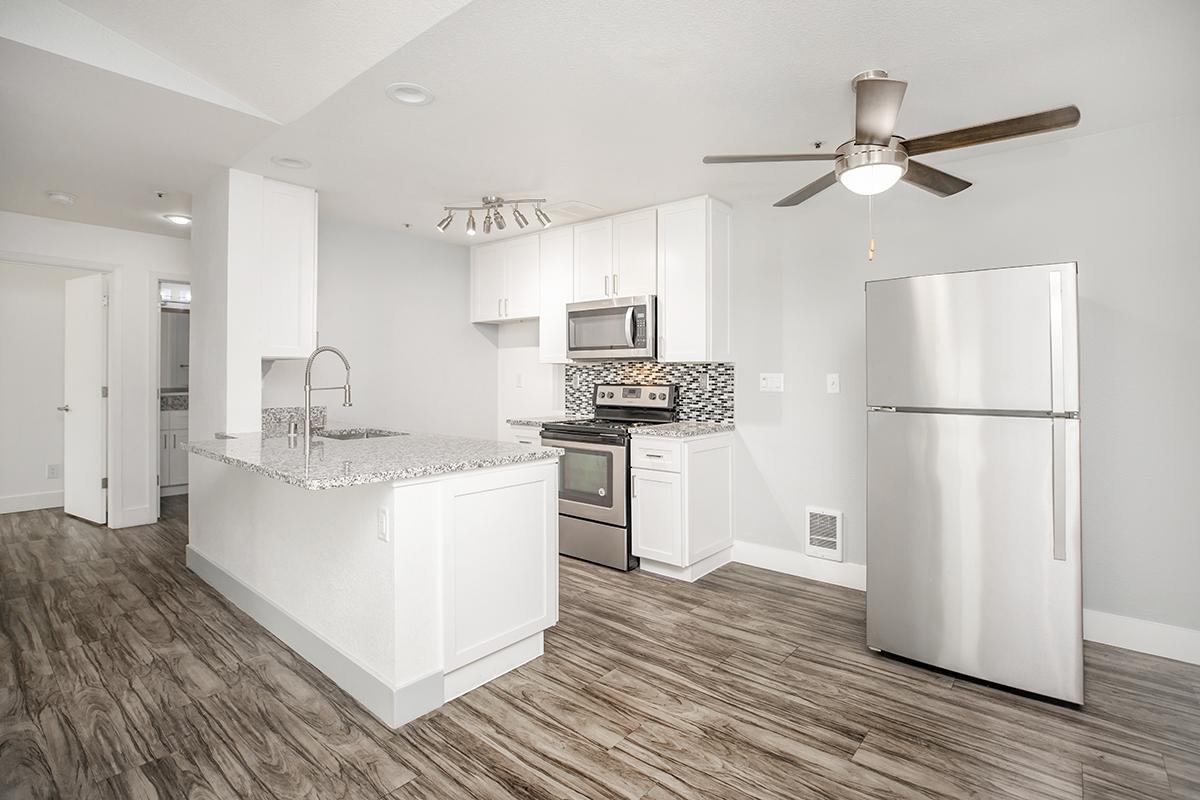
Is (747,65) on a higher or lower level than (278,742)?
higher

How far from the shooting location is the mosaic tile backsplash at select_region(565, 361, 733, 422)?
4.07 metres

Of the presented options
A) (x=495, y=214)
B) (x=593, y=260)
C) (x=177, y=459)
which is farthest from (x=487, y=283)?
(x=177, y=459)

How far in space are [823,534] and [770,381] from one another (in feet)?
3.25

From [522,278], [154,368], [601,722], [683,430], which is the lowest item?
[601,722]

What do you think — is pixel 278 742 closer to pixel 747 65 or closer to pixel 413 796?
pixel 413 796

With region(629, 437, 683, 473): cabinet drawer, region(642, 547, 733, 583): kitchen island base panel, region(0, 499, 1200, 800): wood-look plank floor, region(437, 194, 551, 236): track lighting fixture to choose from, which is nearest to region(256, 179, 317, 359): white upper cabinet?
region(437, 194, 551, 236): track lighting fixture

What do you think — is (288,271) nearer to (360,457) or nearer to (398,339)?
(398,339)

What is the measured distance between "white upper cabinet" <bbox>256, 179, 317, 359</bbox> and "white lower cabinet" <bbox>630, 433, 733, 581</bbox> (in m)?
2.12

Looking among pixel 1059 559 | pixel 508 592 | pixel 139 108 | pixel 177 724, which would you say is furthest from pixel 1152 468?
pixel 139 108

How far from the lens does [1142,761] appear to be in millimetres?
1932

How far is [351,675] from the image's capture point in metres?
2.28

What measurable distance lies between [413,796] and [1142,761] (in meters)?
2.28

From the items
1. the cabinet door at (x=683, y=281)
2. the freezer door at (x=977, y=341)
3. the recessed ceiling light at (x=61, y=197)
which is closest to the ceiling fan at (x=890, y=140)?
the freezer door at (x=977, y=341)

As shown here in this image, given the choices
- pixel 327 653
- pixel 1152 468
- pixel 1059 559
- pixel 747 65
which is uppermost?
pixel 747 65
